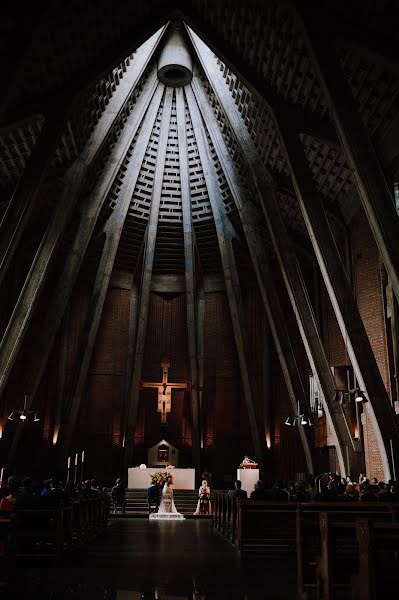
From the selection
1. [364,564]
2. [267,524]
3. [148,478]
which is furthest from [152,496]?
[364,564]

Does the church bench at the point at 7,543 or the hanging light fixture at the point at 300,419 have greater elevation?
the hanging light fixture at the point at 300,419

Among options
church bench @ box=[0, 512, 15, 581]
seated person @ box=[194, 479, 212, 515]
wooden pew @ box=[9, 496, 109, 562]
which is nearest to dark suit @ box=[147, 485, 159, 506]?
seated person @ box=[194, 479, 212, 515]

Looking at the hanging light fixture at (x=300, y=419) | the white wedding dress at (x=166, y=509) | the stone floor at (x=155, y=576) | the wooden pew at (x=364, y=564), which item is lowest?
the stone floor at (x=155, y=576)

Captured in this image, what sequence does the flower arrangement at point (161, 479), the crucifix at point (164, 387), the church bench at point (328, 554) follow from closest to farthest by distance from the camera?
the church bench at point (328, 554) < the flower arrangement at point (161, 479) < the crucifix at point (164, 387)

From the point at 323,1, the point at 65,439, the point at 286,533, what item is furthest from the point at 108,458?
the point at 323,1

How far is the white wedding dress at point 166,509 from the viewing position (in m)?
15.1

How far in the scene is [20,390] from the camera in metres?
15.9

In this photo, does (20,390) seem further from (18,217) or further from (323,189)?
(323,189)

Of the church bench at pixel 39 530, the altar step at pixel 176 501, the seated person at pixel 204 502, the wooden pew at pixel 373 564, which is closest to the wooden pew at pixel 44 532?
the church bench at pixel 39 530

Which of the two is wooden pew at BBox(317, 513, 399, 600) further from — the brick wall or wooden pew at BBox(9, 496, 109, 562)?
the brick wall

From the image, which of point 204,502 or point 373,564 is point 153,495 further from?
point 373,564

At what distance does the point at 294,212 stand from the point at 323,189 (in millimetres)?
1855

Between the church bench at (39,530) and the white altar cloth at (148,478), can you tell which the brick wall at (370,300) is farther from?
the church bench at (39,530)

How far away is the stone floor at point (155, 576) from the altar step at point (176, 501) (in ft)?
31.9
